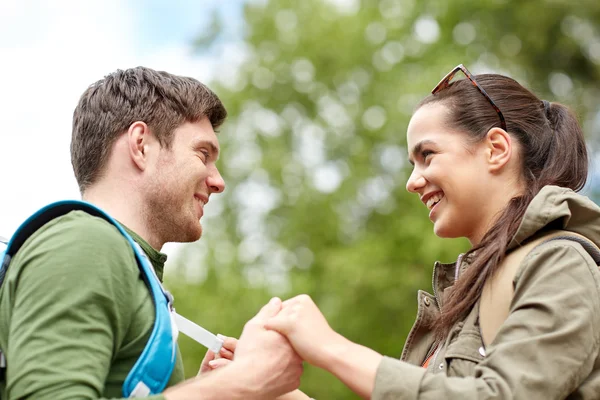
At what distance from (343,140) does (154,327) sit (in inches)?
622

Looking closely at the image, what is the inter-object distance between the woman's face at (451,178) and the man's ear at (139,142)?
1.16 m

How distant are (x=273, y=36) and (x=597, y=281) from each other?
58.4 feet

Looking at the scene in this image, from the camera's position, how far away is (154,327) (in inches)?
110

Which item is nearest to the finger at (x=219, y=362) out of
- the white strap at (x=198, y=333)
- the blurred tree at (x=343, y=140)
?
the white strap at (x=198, y=333)

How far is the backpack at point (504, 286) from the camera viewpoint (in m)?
3.05

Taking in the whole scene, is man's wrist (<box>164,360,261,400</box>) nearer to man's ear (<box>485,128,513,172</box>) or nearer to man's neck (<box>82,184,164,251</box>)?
man's neck (<box>82,184,164,251</box>)

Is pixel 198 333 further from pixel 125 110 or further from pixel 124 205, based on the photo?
pixel 125 110

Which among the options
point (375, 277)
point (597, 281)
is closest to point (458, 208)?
point (597, 281)

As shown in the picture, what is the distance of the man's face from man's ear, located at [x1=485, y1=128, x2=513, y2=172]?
4.11 feet

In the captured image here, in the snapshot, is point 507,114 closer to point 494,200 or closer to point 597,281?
point 494,200

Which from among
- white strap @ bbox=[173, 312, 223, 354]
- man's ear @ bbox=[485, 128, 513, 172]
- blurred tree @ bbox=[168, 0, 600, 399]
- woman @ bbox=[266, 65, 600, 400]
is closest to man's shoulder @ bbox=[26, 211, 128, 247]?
white strap @ bbox=[173, 312, 223, 354]

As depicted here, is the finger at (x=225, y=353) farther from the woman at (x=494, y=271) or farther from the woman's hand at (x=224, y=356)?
the woman at (x=494, y=271)

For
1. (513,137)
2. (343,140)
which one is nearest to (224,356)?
(513,137)

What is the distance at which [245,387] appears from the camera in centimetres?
294
